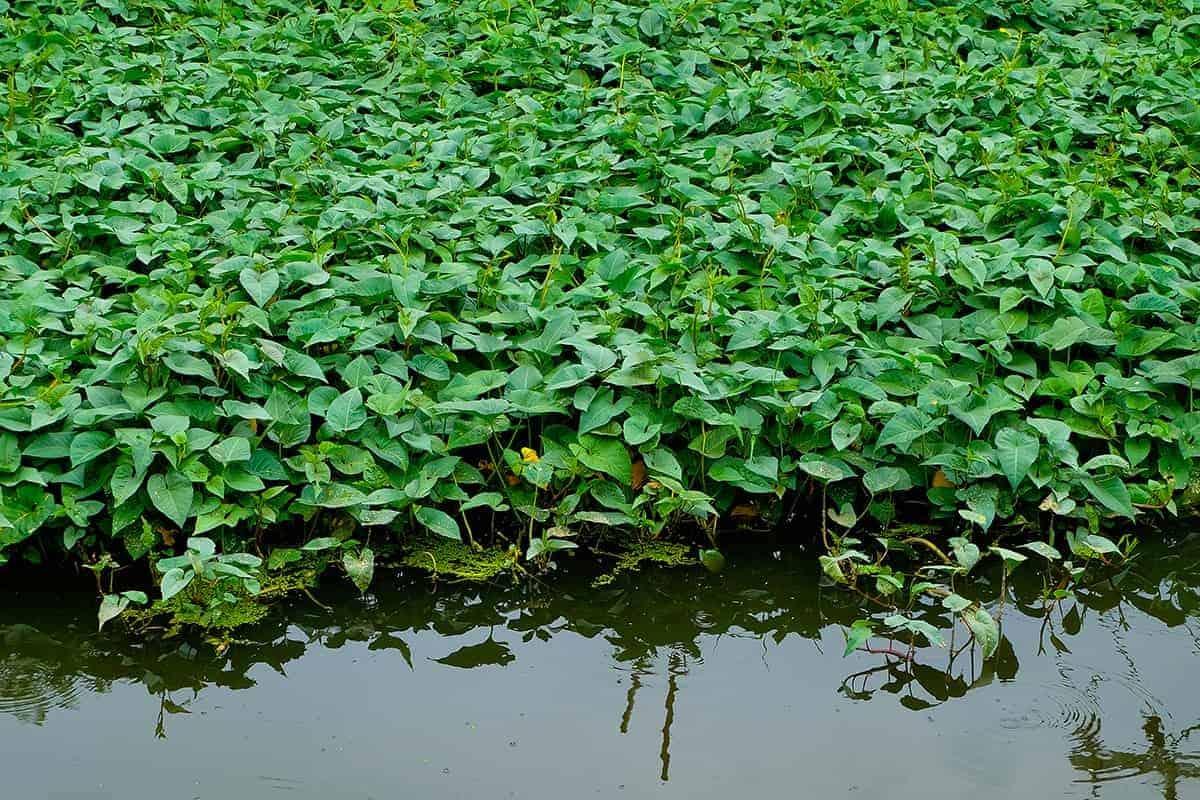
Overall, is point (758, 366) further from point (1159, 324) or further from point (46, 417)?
point (46, 417)

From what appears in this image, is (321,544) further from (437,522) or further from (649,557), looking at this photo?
(649,557)

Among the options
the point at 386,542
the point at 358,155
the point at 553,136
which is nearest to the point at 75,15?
the point at 358,155

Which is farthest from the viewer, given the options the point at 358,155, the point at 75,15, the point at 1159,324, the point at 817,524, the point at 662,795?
the point at 75,15

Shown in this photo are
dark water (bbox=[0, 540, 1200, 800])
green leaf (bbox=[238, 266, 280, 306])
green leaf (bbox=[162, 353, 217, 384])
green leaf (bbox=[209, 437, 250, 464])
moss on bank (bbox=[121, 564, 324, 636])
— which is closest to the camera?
dark water (bbox=[0, 540, 1200, 800])

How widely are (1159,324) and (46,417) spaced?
263 centimetres

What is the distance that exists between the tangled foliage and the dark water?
0.60ft

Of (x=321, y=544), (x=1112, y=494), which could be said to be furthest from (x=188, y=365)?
(x=1112, y=494)

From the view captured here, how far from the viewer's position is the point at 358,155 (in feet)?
13.1

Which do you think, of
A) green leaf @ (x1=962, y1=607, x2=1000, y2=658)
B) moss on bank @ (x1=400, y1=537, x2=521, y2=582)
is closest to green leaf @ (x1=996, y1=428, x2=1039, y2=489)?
green leaf @ (x1=962, y1=607, x2=1000, y2=658)

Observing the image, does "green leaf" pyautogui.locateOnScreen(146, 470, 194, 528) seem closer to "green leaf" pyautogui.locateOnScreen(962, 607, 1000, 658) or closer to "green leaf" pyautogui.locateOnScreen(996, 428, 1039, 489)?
"green leaf" pyautogui.locateOnScreen(962, 607, 1000, 658)

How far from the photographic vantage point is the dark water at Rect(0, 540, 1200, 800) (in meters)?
2.13

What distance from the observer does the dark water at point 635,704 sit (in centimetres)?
213

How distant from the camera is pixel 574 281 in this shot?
3.29 m

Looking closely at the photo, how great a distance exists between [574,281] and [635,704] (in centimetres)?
130
